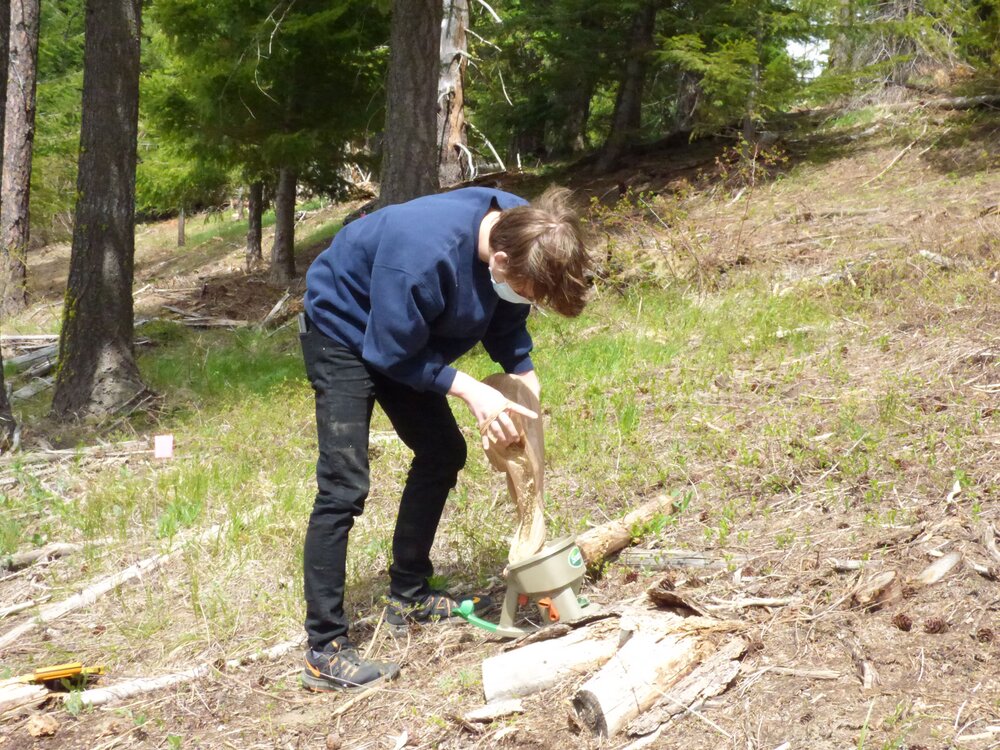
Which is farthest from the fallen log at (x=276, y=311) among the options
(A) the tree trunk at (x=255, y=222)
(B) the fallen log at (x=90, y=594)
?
(B) the fallen log at (x=90, y=594)

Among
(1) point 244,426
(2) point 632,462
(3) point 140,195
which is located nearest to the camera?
(2) point 632,462

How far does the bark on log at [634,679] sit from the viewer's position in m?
2.90

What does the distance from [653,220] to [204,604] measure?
872 centimetres

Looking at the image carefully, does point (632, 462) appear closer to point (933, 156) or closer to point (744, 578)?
point (744, 578)

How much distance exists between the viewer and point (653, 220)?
457 inches

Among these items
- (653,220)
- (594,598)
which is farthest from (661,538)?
(653,220)

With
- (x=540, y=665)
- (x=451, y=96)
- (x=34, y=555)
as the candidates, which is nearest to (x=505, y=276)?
(x=540, y=665)

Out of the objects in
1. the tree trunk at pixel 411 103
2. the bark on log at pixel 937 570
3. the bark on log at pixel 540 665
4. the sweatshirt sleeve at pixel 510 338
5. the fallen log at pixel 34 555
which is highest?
the tree trunk at pixel 411 103

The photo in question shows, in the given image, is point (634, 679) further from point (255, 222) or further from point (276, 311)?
point (255, 222)

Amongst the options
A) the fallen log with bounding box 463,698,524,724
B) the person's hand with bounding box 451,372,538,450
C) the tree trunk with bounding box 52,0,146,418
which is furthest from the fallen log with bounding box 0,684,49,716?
the tree trunk with bounding box 52,0,146,418

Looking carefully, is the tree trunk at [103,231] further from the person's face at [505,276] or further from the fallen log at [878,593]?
the fallen log at [878,593]

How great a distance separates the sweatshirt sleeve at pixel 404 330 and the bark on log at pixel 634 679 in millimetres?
1087

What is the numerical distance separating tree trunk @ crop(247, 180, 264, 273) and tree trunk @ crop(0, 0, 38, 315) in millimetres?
3395

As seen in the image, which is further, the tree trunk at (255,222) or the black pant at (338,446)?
the tree trunk at (255,222)
